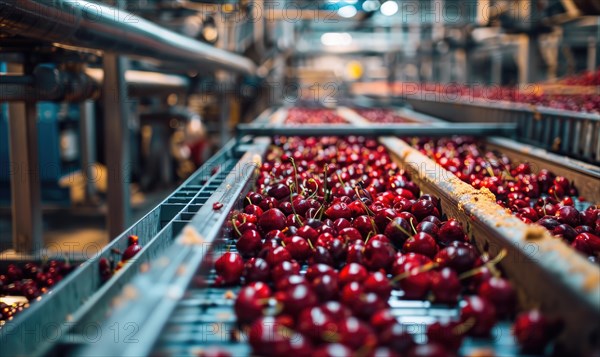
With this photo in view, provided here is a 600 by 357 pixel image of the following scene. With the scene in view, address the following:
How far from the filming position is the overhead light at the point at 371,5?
334 inches

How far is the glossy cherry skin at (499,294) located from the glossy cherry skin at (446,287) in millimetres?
86

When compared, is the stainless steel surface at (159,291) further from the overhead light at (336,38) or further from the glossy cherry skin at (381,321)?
the overhead light at (336,38)

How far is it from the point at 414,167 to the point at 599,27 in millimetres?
8871

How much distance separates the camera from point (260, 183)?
115 inches

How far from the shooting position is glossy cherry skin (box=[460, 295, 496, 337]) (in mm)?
1254

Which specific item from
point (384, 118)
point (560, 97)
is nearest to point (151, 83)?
point (384, 118)

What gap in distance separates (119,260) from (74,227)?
16.9ft

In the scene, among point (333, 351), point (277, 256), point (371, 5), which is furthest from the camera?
point (371, 5)

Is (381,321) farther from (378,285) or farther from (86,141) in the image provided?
(86,141)

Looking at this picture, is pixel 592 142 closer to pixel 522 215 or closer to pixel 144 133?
pixel 522 215

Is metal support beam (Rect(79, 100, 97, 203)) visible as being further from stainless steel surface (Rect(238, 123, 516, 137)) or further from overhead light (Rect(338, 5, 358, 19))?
overhead light (Rect(338, 5, 358, 19))

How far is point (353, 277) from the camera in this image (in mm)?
1497

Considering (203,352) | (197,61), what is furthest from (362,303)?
(197,61)

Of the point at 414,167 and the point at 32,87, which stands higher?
the point at 32,87
